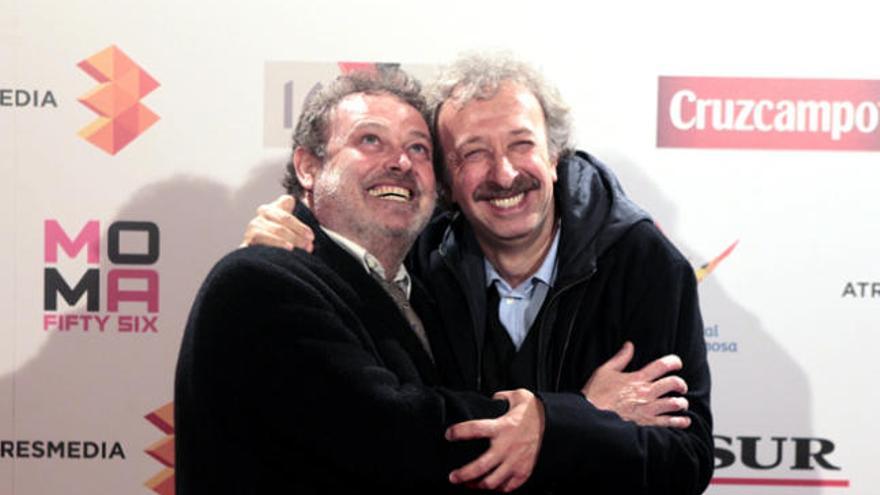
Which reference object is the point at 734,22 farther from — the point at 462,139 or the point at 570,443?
the point at 570,443

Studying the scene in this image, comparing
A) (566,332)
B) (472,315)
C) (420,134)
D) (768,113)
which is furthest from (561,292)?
(768,113)

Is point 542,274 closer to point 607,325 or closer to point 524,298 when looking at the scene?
point 524,298

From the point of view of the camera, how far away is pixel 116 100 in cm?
281

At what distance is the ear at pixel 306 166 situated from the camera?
7.22 ft

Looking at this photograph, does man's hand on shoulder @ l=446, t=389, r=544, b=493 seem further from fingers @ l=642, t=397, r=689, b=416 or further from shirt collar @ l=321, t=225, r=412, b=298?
shirt collar @ l=321, t=225, r=412, b=298

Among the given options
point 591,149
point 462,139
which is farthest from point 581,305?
point 591,149

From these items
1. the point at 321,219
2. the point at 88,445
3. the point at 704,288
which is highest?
the point at 321,219

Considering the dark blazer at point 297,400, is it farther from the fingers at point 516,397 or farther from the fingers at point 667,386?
the fingers at point 667,386

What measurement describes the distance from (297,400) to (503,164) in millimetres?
680

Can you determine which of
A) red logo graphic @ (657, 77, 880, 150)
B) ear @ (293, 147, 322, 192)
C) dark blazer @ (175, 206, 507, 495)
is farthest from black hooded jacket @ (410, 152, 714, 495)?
red logo graphic @ (657, 77, 880, 150)

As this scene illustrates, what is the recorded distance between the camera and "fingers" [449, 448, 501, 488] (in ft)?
5.92

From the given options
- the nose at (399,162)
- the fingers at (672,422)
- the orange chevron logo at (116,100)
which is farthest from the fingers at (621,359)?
the orange chevron logo at (116,100)

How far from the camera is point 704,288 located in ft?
9.25

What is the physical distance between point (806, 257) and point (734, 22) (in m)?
0.68
